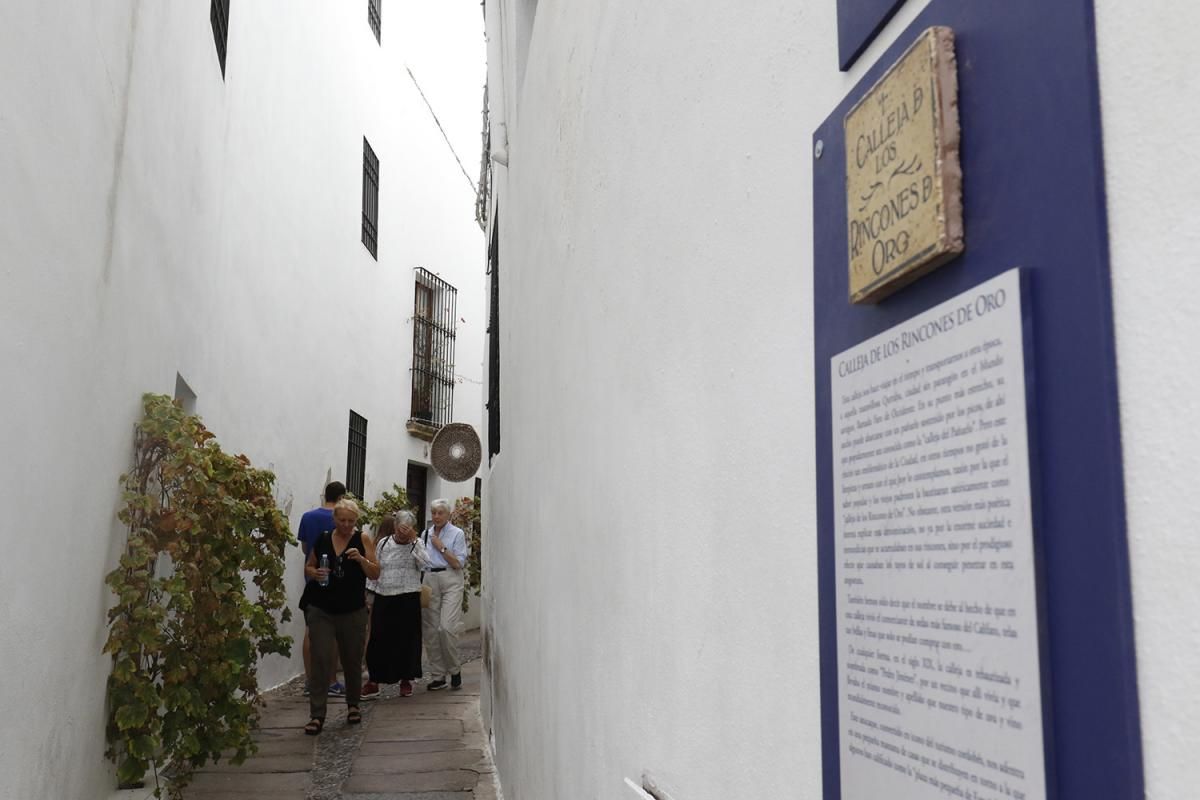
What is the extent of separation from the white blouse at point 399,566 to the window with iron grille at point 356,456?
3.22 meters

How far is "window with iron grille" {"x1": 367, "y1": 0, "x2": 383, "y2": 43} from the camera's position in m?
12.6

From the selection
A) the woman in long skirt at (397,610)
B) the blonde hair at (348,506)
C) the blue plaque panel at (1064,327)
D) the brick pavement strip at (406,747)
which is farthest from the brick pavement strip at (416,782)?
the blue plaque panel at (1064,327)

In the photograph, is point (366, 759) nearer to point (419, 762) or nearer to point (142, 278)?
point (419, 762)

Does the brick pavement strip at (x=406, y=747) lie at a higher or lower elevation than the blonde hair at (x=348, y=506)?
lower

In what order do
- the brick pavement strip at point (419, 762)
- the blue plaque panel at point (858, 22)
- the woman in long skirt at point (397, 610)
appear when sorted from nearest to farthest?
the blue plaque panel at point (858, 22) < the brick pavement strip at point (419, 762) < the woman in long skirt at point (397, 610)

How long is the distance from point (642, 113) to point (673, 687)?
3.47ft

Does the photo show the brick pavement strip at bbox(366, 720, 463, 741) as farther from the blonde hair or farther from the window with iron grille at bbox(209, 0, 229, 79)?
the window with iron grille at bbox(209, 0, 229, 79)

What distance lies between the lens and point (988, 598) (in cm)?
83

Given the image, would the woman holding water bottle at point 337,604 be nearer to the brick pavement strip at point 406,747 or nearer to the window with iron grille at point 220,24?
the brick pavement strip at point 406,747

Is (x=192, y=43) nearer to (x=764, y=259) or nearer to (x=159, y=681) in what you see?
(x=159, y=681)

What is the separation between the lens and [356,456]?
12.1 metres

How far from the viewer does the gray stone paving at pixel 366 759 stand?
18.4 ft

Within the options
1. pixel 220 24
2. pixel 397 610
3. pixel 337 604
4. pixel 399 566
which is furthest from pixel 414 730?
pixel 220 24

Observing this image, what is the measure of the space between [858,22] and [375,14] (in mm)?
12908
